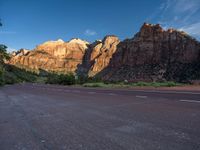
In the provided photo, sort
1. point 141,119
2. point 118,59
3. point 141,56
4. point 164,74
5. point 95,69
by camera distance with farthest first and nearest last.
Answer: point 95,69
point 118,59
point 141,56
point 164,74
point 141,119

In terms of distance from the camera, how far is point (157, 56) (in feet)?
387

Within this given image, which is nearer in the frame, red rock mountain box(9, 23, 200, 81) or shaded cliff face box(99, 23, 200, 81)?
red rock mountain box(9, 23, 200, 81)

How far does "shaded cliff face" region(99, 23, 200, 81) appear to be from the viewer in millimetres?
90688

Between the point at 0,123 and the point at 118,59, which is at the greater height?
the point at 118,59

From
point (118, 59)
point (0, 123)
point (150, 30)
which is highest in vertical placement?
point (150, 30)

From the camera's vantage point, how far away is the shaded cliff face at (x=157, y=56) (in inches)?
3570

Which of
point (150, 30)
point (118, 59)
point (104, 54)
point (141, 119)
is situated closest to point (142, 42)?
point (150, 30)

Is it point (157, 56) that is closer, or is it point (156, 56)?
point (157, 56)

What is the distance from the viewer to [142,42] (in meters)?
130

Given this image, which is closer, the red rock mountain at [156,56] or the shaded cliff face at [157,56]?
the red rock mountain at [156,56]

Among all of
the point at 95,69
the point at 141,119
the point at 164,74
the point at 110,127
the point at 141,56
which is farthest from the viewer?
the point at 95,69

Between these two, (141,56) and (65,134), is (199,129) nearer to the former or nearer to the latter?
(65,134)

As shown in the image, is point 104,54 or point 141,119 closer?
point 141,119

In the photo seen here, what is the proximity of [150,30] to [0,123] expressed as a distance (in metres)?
126
